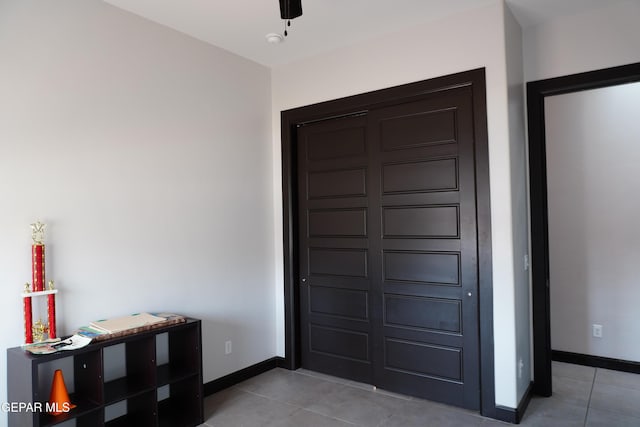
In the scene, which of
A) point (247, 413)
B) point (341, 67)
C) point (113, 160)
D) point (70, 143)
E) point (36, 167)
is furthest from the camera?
point (341, 67)

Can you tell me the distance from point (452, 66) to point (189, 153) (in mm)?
2091

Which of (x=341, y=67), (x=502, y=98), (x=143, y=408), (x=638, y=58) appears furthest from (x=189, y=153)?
(x=638, y=58)

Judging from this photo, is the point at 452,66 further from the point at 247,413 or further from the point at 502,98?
the point at 247,413

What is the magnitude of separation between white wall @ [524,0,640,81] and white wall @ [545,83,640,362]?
3.46ft

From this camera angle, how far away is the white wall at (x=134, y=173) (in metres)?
2.40

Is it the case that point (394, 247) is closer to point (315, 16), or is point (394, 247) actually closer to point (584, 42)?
point (315, 16)

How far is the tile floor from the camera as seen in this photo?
2871mm

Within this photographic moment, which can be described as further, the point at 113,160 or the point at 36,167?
the point at 113,160

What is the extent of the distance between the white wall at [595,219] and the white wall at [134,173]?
111 inches

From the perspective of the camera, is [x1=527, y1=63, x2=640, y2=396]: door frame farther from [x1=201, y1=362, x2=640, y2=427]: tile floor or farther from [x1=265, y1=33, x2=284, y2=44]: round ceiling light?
[x1=265, y1=33, x2=284, y2=44]: round ceiling light

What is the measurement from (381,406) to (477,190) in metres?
1.73

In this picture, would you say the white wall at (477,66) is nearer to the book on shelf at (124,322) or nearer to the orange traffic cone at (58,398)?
the book on shelf at (124,322)

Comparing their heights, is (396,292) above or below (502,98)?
below

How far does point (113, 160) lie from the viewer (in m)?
2.82
